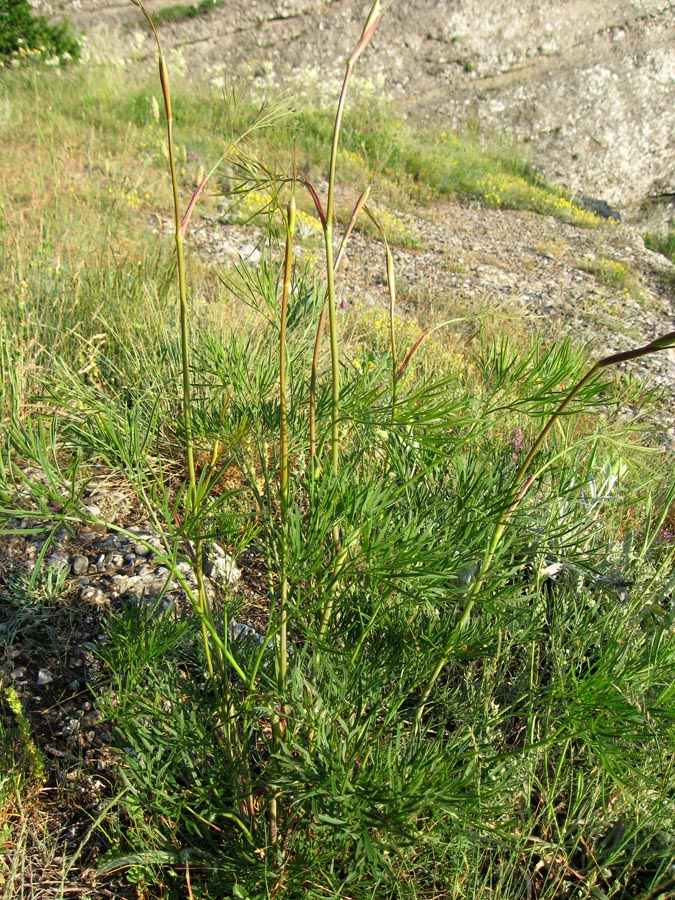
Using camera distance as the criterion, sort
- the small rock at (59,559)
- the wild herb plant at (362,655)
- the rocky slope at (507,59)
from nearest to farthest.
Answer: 1. the wild herb plant at (362,655)
2. the small rock at (59,559)
3. the rocky slope at (507,59)

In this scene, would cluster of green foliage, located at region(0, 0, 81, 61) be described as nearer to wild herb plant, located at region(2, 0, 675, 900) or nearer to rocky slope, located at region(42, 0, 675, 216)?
rocky slope, located at region(42, 0, 675, 216)

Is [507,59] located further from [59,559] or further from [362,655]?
[362,655]

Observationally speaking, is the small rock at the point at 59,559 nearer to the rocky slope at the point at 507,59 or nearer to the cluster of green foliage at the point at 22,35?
the cluster of green foliage at the point at 22,35

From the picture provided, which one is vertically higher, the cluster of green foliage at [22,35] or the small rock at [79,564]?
the cluster of green foliage at [22,35]

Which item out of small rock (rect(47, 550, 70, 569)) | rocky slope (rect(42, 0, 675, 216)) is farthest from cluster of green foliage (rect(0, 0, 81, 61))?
small rock (rect(47, 550, 70, 569))

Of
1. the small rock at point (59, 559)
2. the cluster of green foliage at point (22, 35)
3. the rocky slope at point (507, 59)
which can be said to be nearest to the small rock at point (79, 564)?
the small rock at point (59, 559)

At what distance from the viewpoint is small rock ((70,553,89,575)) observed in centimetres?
174

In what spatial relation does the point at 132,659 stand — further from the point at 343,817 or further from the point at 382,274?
Answer: the point at 382,274

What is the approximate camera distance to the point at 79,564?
1.75 m

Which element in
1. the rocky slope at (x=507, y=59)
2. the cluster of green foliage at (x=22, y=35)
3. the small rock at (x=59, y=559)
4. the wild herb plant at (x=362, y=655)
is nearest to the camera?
the wild herb plant at (x=362, y=655)

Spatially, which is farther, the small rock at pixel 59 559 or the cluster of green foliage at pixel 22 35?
the cluster of green foliage at pixel 22 35

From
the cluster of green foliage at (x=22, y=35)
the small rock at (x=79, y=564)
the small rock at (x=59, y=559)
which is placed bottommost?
the small rock at (x=79, y=564)

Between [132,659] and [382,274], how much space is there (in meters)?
4.87

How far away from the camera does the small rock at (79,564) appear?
174 centimetres
